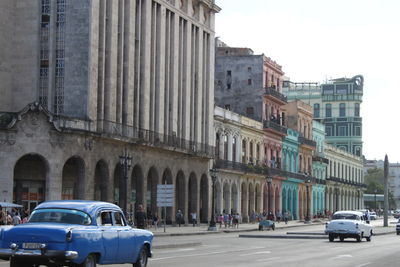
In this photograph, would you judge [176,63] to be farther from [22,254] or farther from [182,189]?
[22,254]

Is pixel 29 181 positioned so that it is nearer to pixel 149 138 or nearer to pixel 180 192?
pixel 149 138

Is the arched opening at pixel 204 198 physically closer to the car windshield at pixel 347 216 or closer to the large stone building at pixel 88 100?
the large stone building at pixel 88 100

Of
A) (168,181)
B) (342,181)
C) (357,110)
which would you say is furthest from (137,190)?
(357,110)

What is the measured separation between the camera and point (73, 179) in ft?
177

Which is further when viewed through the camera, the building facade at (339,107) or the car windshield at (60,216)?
the building facade at (339,107)

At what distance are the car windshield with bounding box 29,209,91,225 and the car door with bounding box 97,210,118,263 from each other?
1.77ft

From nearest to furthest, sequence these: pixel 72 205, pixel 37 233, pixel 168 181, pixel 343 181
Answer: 1. pixel 37 233
2. pixel 72 205
3. pixel 168 181
4. pixel 343 181

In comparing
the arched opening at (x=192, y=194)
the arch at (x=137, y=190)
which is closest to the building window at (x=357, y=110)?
the arched opening at (x=192, y=194)

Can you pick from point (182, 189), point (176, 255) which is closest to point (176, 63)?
point (182, 189)

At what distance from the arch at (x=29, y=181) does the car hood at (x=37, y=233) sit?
33815mm

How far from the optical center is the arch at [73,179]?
51531 millimetres

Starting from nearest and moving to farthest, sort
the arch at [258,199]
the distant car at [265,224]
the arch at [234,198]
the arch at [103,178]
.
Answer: the arch at [103,178] → the distant car at [265,224] → the arch at [234,198] → the arch at [258,199]

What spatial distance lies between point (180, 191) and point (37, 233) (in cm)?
5101

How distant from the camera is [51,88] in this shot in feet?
178
